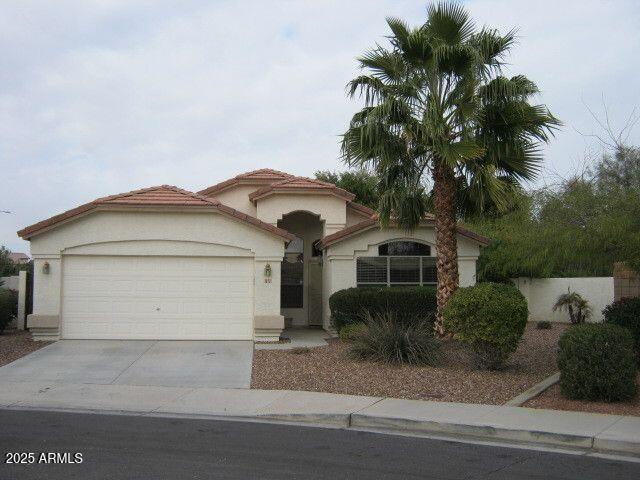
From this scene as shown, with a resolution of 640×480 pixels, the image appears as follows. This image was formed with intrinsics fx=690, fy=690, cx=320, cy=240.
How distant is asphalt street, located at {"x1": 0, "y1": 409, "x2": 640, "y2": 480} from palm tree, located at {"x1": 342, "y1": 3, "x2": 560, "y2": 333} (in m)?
7.40

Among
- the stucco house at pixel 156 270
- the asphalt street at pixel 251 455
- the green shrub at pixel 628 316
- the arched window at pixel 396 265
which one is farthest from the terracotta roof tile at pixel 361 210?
the asphalt street at pixel 251 455

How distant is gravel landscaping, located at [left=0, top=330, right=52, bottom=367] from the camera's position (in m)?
15.4

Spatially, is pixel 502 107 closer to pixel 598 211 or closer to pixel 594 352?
pixel 598 211

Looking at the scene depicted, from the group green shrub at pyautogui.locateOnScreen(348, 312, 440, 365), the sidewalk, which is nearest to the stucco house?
green shrub at pyautogui.locateOnScreen(348, 312, 440, 365)

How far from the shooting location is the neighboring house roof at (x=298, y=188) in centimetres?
2114

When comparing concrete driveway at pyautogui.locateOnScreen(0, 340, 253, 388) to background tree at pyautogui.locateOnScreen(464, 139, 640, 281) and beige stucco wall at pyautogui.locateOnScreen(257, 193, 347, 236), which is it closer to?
beige stucco wall at pyautogui.locateOnScreen(257, 193, 347, 236)

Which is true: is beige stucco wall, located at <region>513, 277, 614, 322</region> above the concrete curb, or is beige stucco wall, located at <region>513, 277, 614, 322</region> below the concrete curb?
above

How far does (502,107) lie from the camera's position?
14891mm

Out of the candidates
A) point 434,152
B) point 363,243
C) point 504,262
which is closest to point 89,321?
point 363,243

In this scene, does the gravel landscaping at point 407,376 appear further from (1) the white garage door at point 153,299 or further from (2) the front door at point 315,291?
(2) the front door at point 315,291

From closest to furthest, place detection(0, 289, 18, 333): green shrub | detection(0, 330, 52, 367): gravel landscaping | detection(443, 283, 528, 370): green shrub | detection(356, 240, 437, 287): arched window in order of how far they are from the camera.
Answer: detection(443, 283, 528, 370): green shrub
detection(0, 330, 52, 367): gravel landscaping
detection(0, 289, 18, 333): green shrub
detection(356, 240, 437, 287): arched window

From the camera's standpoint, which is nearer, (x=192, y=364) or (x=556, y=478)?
(x=556, y=478)

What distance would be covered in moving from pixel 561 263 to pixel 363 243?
330 inches

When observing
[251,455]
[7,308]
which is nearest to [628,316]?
[251,455]
